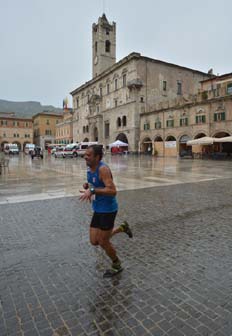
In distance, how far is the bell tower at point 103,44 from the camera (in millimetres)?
58000

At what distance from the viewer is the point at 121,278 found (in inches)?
127

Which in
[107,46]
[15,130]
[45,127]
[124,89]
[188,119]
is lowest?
[188,119]

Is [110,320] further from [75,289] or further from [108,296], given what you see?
[75,289]

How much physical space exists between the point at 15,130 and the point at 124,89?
2158 inches

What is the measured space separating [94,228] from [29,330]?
1312 mm

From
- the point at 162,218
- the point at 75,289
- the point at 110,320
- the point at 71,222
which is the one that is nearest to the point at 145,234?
the point at 162,218

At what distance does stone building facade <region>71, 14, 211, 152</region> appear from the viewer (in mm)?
44281

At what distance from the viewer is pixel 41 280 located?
315cm

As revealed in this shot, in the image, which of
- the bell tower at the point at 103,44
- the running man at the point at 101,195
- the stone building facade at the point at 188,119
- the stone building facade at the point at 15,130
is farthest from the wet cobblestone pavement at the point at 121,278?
the stone building facade at the point at 15,130

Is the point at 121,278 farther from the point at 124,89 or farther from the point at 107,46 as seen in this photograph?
the point at 107,46

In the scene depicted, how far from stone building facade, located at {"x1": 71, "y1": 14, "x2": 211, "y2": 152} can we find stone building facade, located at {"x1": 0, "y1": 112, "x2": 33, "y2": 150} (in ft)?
111

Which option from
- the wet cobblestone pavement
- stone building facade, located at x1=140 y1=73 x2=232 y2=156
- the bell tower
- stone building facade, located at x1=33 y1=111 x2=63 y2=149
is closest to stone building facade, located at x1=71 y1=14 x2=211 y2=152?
the bell tower

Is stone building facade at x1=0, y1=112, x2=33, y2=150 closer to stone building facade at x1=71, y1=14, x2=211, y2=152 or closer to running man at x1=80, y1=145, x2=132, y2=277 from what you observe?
stone building facade at x1=71, y1=14, x2=211, y2=152

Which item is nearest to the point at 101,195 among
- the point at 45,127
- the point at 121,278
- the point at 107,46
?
the point at 121,278
